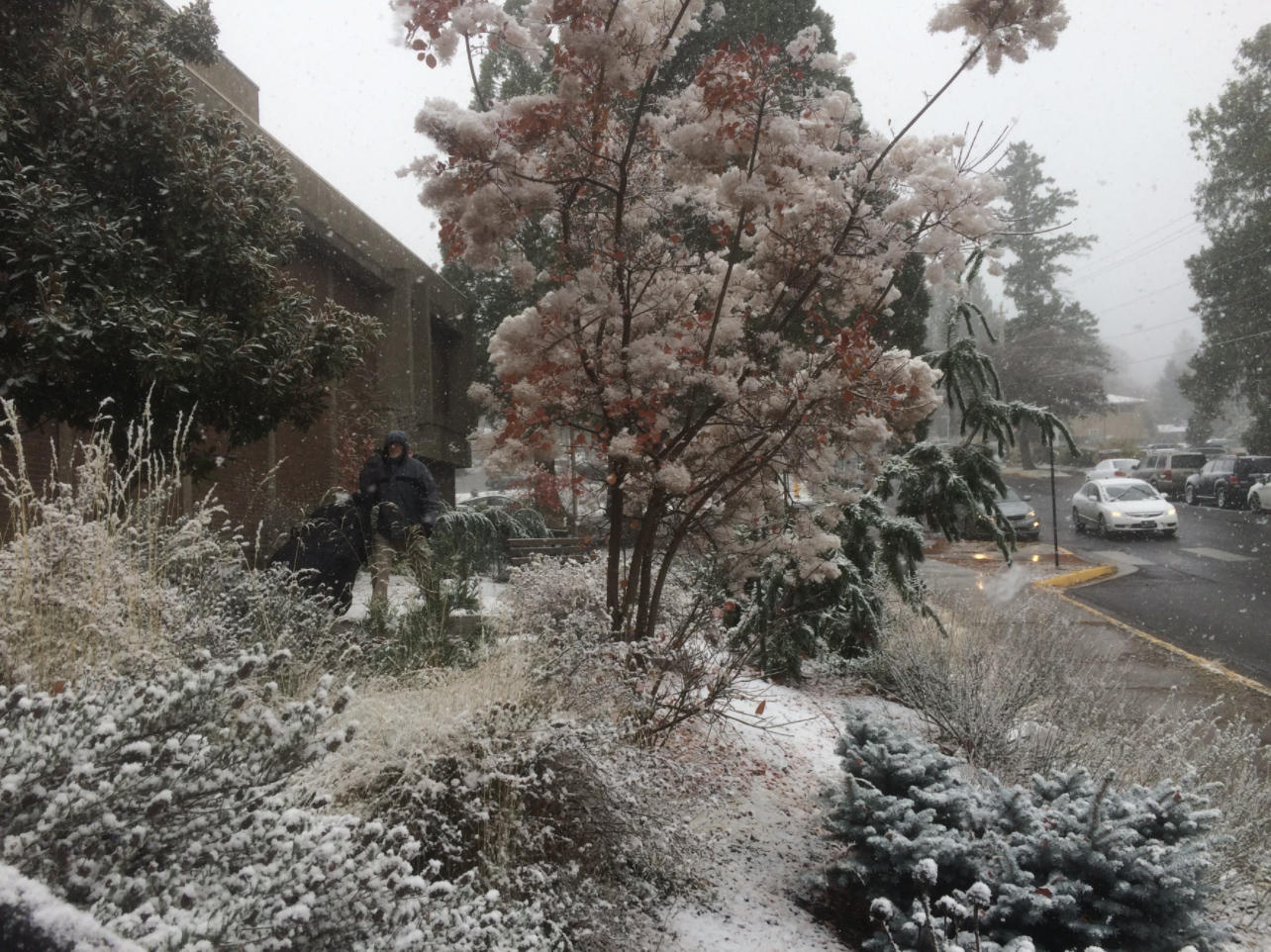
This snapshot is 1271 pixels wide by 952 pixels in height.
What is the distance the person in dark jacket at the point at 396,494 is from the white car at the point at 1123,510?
51.2 feet

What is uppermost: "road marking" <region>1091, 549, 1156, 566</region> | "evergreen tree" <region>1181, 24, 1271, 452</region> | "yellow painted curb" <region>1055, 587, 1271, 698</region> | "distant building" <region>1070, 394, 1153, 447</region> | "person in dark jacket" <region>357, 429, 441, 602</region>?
"evergreen tree" <region>1181, 24, 1271, 452</region>

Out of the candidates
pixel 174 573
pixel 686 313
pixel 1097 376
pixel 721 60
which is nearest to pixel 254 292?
pixel 174 573

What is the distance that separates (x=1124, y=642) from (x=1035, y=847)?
6.77m

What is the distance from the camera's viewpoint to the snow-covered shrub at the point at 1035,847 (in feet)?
9.43

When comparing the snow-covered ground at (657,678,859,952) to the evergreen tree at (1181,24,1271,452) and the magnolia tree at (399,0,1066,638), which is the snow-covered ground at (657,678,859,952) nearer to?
the magnolia tree at (399,0,1066,638)

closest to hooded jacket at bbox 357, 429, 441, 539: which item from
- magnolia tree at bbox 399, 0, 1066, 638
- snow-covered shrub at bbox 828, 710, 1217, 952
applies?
magnolia tree at bbox 399, 0, 1066, 638

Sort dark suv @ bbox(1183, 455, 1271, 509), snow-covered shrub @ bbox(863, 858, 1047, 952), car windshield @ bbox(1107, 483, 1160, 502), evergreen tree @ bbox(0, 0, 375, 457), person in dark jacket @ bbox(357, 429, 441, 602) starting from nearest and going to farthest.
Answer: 1. snow-covered shrub @ bbox(863, 858, 1047, 952)
2. evergreen tree @ bbox(0, 0, 375, 457)
3. person in dark jacket @ bbox(357, 429, 441, 602)
4. car windshield @ bbox(1107, 483, 1160, 502)
5. dark suv @ bbox(1183, 455, 1271, 509)

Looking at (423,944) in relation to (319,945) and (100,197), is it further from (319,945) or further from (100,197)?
(100,197)

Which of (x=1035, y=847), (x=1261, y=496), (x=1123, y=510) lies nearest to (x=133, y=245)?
(x=1035, y=847)

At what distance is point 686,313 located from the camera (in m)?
4.56

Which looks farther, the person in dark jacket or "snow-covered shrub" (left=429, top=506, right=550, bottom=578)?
"snow-covered shrub" (left=429, top=506, right=550, bottom=578)

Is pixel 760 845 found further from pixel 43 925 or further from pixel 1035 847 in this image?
pixel 43 925

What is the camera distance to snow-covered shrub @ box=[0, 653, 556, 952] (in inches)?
63.1

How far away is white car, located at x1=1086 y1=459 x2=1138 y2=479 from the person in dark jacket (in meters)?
25.2
